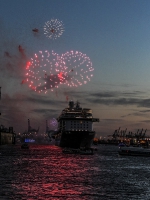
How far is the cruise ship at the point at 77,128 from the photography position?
164375 mm

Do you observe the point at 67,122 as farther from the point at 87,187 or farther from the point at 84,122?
the point at 87,187

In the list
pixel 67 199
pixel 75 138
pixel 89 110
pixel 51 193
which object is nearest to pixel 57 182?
pixel 51 193

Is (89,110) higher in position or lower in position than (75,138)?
higher

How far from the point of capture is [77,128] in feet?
554

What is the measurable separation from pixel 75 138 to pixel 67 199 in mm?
130064

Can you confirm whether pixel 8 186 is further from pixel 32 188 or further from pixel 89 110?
pixel 89 110

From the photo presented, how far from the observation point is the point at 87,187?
42688 millimetres

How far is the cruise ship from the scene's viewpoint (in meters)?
164

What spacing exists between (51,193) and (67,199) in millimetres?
3762

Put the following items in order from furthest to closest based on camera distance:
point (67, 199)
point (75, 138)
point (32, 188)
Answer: point (75, 138)
point (32, 188)
point (67, 199)

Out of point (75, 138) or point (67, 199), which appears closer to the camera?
point (67, 199)

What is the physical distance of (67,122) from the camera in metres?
172

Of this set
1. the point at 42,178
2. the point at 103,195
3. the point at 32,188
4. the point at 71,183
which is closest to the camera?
the point at 103,195

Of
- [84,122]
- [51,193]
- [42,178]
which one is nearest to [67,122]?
[84,122]
